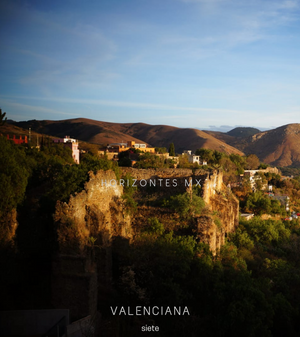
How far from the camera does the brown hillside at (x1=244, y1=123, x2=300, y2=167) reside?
94.1 meters

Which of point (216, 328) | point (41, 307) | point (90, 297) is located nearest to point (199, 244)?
point (216, 328)

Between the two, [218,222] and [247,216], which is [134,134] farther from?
[218,222]

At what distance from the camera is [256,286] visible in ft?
36.1

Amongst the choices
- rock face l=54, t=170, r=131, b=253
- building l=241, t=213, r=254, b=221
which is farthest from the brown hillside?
rock face l=54, t=170, r=131, b=253

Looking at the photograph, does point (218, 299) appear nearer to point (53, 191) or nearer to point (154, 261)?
point (154, 261)

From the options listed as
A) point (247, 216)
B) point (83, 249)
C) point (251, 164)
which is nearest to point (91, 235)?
point (83, 249)

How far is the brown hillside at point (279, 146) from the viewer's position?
9412 cm

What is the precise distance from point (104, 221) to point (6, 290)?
9.73 ft

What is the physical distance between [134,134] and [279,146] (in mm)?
43952

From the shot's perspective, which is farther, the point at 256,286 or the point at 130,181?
the point at 130,181

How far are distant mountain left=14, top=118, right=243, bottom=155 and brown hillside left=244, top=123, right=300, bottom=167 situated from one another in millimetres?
10634

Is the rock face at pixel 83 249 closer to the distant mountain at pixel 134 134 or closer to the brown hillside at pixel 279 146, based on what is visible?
the distant mountain at pixel 134 134

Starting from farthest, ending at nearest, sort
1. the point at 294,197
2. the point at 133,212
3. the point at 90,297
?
the point at 294,197 → the point at 133,212 → the point at 90,297

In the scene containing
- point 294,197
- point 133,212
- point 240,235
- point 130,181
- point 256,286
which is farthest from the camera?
point 294,197
